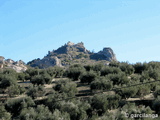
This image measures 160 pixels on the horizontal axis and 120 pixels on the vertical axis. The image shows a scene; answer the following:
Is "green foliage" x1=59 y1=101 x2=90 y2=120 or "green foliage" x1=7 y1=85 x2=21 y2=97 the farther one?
"green foliage" x1=7 y1=85 x2=21 y2=97

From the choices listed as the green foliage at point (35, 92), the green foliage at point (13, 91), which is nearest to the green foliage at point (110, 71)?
the green foliage at point (35, 92)

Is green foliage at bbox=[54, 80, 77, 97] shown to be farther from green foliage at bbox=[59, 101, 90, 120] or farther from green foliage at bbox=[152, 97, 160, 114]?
green foliage at bbox=[152, 97, 160, 114]

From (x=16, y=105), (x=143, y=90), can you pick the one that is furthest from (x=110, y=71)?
(x=16, y=105)

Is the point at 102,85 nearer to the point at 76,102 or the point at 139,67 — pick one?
the point at 76,102

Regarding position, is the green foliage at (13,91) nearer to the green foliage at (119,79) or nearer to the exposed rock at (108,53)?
the green foliage at (119,79)

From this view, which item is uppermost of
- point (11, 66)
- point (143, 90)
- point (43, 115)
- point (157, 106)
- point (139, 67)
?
point (11, 66)

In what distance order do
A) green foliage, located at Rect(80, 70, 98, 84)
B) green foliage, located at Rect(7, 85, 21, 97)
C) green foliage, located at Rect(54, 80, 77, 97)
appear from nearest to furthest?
green foliage, located at Rect(54, 80, 77, 97) < green foliage, located at Rect(7, 85, 21, 97) < green foliage, located at Rect(80, 70, 98, 84)

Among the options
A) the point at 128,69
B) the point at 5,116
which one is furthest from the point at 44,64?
the point at 5,116

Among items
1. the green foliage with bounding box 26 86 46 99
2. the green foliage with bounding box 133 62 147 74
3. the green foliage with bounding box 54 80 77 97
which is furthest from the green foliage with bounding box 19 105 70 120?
the green foliage with bounding box 133 62 147 74

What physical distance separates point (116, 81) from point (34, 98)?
18.0m

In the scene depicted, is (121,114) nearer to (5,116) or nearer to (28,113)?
(28,113)

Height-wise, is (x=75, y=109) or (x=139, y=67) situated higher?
(x=139, y=67)

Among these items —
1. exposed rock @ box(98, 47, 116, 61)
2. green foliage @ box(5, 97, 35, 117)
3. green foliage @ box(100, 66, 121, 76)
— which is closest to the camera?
green foliage @ box(5, 97, 35, 117)

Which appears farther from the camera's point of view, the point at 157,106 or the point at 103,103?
the point at 103,103
